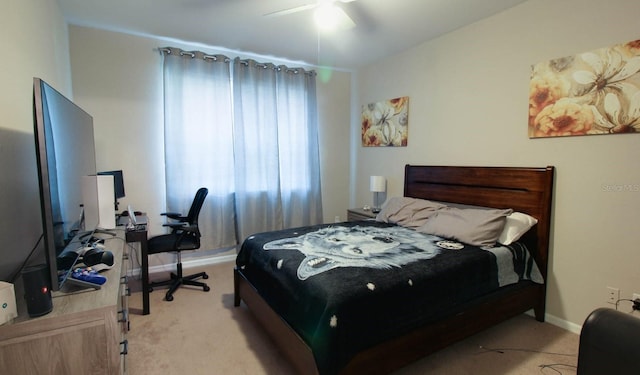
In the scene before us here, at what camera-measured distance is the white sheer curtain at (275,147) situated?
3.96m

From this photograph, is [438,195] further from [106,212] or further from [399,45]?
[106,212]

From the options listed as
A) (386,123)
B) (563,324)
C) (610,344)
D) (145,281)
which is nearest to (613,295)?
(563,324)

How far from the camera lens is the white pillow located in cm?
250

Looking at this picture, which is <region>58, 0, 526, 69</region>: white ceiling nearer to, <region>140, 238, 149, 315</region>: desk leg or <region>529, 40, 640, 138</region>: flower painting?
<region>529, 40, 640, 138</region>: flower painting

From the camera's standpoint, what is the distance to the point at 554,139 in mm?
2496

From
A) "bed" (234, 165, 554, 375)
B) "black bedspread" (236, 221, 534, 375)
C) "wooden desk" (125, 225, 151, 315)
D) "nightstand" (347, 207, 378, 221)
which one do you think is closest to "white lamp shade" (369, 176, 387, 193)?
"nightstand" (347, 207, 378, 221)

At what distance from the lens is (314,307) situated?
166 cm

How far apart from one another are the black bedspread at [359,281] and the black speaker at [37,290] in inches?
45.3

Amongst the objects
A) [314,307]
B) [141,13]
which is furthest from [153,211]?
[314,307]

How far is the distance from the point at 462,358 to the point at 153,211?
348 centimetres

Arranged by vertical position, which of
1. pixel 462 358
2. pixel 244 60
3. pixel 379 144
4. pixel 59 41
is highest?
pixel 244 60

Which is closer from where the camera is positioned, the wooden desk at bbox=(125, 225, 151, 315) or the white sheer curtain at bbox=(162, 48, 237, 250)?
the wooden desk at bbox=(125, 225, 151, 315)

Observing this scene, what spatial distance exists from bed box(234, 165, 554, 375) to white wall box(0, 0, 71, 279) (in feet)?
4.43

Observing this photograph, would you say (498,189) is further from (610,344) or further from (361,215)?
(610,344)
